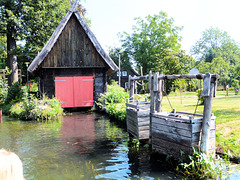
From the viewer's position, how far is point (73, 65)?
49.0ft

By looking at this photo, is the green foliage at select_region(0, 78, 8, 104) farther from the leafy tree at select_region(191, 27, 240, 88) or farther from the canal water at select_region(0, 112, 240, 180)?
the leafy tree at select_region(191, 27, 240, 88)

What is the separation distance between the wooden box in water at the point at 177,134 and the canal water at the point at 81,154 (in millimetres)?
414

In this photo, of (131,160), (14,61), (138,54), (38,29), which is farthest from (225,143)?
(138,54)

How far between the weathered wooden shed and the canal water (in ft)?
17.6

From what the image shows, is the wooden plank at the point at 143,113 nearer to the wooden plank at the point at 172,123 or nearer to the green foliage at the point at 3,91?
the wooden plank at the point at 172,123

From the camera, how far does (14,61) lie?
68.7 ft

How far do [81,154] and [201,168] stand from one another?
321cm

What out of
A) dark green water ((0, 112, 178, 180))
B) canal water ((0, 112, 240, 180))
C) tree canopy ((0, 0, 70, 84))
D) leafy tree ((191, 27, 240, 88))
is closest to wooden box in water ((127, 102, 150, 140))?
canal water ((0, 112, 240, 180))

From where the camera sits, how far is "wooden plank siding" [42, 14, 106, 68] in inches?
575

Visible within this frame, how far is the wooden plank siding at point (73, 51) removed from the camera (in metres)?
14.6

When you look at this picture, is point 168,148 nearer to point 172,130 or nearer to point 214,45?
point 172,130

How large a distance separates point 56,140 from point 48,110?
15.9 ft

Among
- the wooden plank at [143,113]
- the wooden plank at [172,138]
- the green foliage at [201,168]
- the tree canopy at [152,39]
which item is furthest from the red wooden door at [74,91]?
the tree canopy at [152,39]

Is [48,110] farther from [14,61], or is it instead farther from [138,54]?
[138,54]
